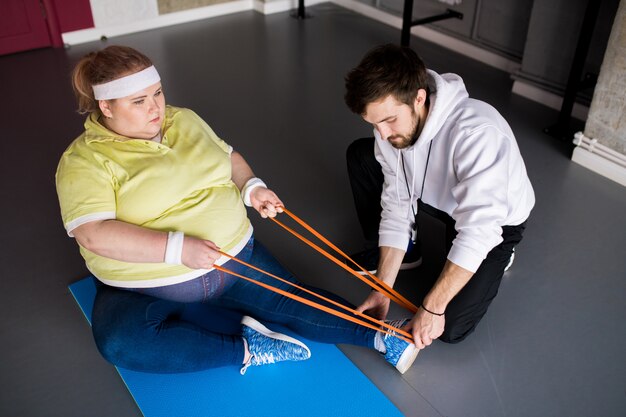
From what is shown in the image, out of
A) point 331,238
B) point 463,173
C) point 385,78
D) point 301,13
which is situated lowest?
point 331,238

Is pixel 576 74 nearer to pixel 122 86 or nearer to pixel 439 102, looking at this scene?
pixel 439 102

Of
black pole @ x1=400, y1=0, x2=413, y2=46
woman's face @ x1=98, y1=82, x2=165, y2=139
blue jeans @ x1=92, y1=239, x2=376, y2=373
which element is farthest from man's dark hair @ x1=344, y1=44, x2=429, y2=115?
black pole @ x1=400, y1=0, x2=413, y2=46

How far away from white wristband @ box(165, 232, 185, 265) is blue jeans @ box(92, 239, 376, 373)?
0.56ft

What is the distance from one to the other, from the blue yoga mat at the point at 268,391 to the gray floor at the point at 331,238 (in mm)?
66

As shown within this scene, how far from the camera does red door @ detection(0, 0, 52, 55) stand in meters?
4.57

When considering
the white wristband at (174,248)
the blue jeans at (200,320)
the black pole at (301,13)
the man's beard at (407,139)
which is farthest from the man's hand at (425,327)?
the black pole at (301,13)

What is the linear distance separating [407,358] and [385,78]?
3.04 feet

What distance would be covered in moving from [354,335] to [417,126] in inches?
28.7

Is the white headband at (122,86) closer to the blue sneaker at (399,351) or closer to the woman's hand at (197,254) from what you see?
the woman's hand at (197,254)

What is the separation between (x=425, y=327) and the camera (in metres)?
1.93

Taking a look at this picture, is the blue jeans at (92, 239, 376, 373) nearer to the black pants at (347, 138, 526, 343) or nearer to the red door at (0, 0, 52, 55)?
the black pants at (347, 138, 526, 343)

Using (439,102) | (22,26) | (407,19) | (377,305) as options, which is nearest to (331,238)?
(377,305)

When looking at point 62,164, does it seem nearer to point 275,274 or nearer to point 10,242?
point 275,274

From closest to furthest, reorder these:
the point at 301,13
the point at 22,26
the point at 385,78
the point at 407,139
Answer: the point at 385,78
the point at 407,139
the point at 22,26
the point at 301,13
